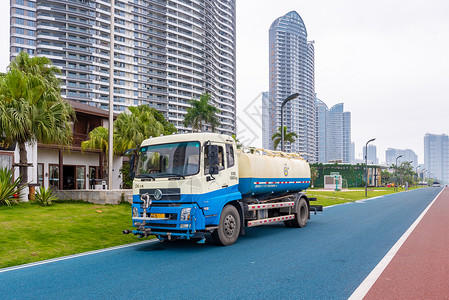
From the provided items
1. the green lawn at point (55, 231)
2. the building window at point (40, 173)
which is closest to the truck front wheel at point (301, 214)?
the green lawn at point (55, 231)

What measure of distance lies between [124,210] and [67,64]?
289 ft

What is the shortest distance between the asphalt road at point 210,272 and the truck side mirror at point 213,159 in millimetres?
2040

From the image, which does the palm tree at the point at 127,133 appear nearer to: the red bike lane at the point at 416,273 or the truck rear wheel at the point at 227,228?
the truck rear wheel at the point at 227,228

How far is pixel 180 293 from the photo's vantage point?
5.80m

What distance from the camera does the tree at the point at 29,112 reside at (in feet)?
54.9

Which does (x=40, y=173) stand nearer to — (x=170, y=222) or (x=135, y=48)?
(x=170, y=222)

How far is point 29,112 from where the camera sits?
1736 centimetres

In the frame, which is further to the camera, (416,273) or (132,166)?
(132,166)

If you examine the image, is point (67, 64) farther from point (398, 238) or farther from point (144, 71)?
point (398, 238)

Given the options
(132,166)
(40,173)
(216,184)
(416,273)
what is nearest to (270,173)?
(216,184)

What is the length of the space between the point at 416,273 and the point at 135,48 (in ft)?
365

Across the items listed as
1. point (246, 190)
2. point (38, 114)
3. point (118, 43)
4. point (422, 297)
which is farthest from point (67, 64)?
point (422, 297)

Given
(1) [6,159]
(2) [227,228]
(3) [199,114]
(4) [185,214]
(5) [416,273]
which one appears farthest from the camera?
(3) [199,114]

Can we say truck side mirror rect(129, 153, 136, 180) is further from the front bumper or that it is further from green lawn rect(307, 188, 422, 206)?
green lawn rect(307, 188, 422, 206)
